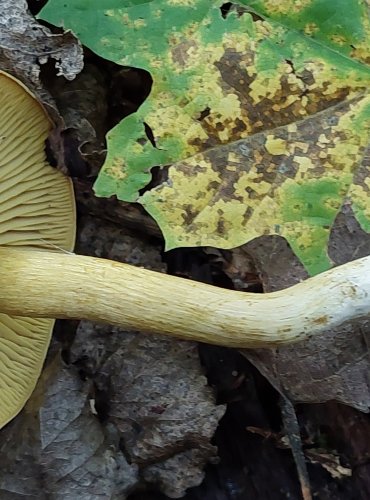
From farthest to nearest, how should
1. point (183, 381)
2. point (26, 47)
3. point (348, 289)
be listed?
point (183, 381)
point (26, 47)
point (348, 289)

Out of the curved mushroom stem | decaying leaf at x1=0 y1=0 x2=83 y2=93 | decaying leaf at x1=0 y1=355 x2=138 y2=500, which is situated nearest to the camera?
the curved mushroom stem

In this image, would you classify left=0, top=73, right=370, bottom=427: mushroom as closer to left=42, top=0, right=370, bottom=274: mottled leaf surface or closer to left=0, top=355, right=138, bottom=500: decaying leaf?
left=42, top=0, right=370, bottom=274: mottled leaf surface

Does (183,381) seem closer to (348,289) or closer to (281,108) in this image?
(348,289)

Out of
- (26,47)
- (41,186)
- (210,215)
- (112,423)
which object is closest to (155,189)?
(210,215)

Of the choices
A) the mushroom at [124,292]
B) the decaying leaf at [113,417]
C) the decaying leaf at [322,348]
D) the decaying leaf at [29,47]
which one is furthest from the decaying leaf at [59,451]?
the decaying leaf at [29,47]

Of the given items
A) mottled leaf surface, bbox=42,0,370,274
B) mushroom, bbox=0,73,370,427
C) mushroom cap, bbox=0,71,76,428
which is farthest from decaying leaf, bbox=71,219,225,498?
mottled leaf surface, bbox=42,0,370,274

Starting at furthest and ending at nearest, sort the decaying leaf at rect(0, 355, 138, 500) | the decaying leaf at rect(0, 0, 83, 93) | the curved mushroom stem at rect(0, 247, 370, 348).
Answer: the decaying leaf at rect(0, 355, 138, 500) < the decaying leaf at rect(0, 0, 83, 93) < the curved mushroom stem at rect(0, 247, 370, 348)
